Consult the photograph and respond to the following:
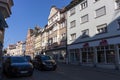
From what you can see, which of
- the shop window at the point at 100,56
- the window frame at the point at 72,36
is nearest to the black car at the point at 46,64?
the shop window at the point at 100,56

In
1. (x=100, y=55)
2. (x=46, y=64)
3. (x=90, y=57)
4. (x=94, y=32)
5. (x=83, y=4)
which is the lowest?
(x=46, y=64)

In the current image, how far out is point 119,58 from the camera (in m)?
23.0

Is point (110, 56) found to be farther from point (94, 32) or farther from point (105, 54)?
point (94, 32)

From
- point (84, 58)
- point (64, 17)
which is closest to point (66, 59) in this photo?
point (84, 58)

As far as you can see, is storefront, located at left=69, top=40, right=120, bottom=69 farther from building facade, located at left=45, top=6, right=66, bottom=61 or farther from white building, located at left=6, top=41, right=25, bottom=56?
white building, located at left=6, top=41, right=25, bottom=56

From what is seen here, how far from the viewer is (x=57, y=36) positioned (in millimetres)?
43875

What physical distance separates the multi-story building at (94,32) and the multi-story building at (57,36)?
10.9ft

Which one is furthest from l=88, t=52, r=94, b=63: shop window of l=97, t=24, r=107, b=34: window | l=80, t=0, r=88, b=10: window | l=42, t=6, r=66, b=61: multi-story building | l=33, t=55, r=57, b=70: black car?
l=42, t=6, r=66, b=61: multi-story building

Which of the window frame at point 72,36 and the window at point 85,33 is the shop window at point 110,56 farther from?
the window frame at point 72,36

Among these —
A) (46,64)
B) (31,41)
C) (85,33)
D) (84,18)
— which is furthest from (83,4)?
(31,41)

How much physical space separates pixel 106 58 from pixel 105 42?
228cm

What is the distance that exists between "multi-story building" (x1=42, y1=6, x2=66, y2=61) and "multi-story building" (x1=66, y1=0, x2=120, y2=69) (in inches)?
131

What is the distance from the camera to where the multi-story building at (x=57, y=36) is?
4019 centimetres

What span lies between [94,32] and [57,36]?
1703 centimetres
